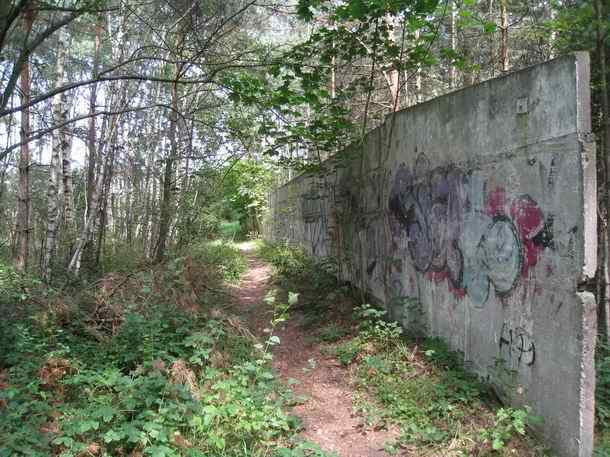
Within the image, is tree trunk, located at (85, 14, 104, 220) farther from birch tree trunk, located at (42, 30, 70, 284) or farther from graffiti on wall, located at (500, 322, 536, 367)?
graffiti on wall, located at (500, 322, 536, 367)

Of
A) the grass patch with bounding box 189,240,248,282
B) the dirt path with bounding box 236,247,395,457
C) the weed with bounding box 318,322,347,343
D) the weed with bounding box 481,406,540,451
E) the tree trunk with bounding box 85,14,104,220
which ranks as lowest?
the dirt path with bounding box 236,247,395,457

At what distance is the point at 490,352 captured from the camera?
4.15 m

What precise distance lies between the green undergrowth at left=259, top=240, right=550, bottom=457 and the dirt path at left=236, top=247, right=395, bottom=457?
0.11 metres

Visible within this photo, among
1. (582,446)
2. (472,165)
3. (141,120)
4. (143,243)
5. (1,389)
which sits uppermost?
(141,120)

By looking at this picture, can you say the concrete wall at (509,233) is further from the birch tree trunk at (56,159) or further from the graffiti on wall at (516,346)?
the birch tree trunk at (56,159)

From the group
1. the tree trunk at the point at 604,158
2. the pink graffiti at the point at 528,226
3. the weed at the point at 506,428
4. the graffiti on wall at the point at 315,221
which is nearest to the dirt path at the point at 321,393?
the weed at the point at 506,428

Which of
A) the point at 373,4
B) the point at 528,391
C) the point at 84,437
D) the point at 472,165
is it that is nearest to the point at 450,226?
the point at 472,165

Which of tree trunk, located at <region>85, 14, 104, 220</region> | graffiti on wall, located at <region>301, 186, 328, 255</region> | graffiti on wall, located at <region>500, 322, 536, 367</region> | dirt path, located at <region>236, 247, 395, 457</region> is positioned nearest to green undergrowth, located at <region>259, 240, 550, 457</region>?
dirt path, located at <region>236, 247, 395, 457</region>

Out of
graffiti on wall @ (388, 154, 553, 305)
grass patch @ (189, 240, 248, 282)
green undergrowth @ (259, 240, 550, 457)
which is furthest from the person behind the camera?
grass patch @ (189, 240, 248, 282)

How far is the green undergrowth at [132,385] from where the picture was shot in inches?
124

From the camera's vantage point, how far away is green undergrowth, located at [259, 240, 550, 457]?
3.48 m

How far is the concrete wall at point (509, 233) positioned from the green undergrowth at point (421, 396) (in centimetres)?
21

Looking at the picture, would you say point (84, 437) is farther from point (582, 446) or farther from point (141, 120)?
point (141, 120)

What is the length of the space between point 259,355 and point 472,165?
3.07 meters
